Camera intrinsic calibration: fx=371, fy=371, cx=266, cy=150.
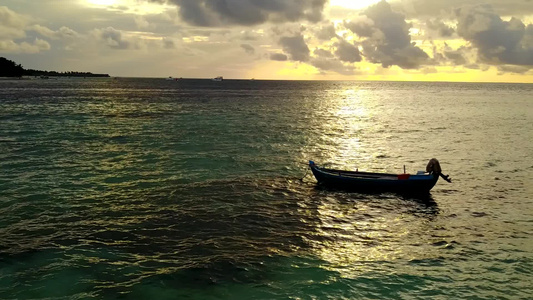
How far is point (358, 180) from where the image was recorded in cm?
2814

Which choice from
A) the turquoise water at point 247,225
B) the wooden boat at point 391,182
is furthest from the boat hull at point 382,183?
the turquoise water at point 247,225

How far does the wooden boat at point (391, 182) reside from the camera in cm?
2763

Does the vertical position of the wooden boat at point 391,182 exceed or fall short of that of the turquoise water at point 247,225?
it exceeds it

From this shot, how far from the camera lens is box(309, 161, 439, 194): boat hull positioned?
27672 millimetres

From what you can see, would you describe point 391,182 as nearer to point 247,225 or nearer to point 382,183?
point 382,183

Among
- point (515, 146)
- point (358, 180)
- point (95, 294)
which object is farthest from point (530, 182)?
point (95, 294)

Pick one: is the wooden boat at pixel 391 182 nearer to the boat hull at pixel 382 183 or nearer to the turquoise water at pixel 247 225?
the boat hull at pixel 382 183

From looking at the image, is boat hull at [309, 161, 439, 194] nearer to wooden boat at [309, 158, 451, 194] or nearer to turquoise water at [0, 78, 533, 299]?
wooden boat at [309, 158, 451, 194]

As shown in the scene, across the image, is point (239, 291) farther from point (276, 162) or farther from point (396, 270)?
point (276, 162)

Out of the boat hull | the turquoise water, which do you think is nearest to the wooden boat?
the boat hull

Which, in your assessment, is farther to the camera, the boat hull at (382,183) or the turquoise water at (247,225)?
the boat hull at (382,183)

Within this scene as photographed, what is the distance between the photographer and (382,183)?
2795 cm

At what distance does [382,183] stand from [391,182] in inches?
26.3

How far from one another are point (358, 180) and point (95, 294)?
64.5 feet
